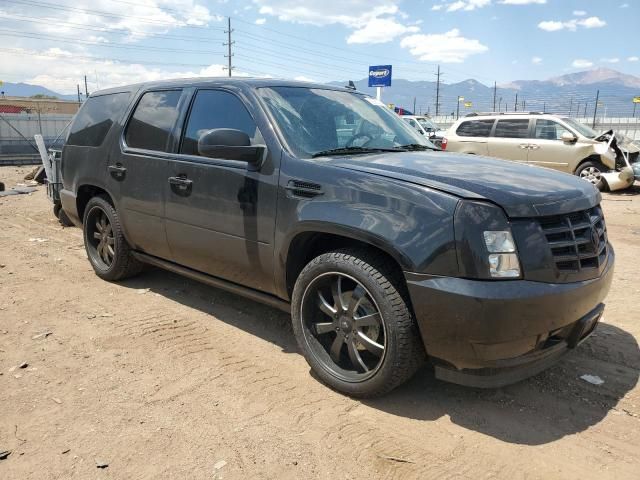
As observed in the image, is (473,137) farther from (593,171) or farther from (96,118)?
(96,118)

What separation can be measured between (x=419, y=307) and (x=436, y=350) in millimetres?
257

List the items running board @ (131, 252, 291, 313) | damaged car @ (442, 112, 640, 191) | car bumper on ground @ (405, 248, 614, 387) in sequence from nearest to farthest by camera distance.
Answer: car bumper on ground @ (405, 248, 614, 387), running board @ (131, 252, 291, 313), damaged car @ (442, 112, 640, 191)

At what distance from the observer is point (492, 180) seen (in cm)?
295

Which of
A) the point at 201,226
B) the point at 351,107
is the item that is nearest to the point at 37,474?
the point at 201,226

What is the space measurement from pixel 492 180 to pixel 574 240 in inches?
20.8

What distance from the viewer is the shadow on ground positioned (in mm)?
2941

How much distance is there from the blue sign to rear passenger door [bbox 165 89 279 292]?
17345mm

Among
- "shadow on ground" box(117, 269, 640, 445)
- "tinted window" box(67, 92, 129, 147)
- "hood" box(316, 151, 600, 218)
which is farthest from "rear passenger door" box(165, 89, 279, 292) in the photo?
"tinted window" box(67, 92, 129, 147)

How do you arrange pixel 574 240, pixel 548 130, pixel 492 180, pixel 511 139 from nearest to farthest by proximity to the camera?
pixel 574 240
pixel 492 180
pixel 548 130
pixel 511 139

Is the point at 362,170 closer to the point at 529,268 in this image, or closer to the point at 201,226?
the point at 529,268

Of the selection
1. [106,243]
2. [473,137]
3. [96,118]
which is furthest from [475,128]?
[106,243]

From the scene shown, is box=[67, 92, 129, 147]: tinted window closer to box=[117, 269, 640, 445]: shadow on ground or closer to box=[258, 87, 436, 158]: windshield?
box=[258, 87, 436, 158]: windshield

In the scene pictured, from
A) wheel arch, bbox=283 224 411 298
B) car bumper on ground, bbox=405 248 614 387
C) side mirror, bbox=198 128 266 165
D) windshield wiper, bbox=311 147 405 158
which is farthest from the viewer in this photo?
windshield wiper, bbox=311 147 405 158

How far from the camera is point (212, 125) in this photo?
4.02 metres
